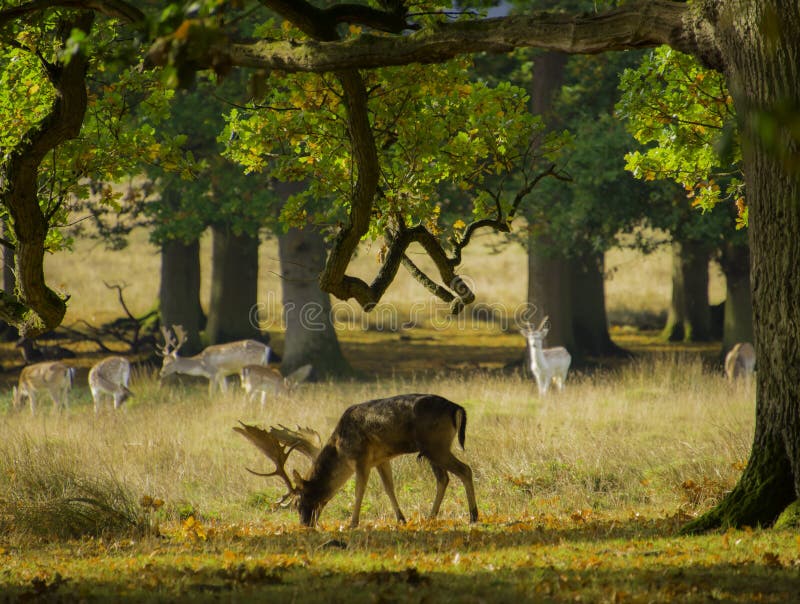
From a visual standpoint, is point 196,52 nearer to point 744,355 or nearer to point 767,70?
point 767,70

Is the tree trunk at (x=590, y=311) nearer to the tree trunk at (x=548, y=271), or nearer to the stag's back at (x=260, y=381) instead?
the tree trunk at (x=548, y=271)

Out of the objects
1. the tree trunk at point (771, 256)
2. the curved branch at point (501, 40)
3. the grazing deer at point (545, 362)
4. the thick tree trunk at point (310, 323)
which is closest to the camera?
the tree trunk at point (771, 256)

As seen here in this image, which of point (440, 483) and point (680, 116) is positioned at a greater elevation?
point (680, 116)

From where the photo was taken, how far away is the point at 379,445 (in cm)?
959

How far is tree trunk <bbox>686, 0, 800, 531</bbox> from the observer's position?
22.2 ft

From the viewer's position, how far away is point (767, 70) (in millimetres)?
6777

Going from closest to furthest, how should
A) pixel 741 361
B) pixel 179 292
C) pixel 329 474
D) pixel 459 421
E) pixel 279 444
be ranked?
1. pixel 459 421
2. pixel 329 474
3. pixel 279 444
4. pixel 741 361
5. pixel 179 292

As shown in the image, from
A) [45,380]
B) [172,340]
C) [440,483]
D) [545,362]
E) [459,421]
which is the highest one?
[172,340]

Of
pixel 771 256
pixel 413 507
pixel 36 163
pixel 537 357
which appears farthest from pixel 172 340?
pixel 771 256

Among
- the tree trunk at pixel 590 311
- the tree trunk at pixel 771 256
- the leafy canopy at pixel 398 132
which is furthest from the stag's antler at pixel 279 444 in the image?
the tree trunk at pixel 590 311

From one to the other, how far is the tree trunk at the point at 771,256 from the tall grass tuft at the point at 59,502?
4983mm

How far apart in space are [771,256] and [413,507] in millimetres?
5549

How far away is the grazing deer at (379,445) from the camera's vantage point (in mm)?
9414

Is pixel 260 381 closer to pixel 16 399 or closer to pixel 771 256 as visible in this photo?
pixel 16 399
